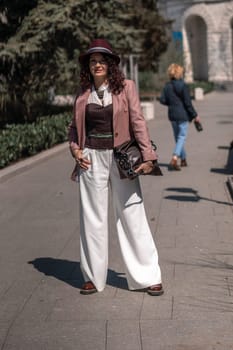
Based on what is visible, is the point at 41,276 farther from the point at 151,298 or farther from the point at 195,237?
the point at 195,237

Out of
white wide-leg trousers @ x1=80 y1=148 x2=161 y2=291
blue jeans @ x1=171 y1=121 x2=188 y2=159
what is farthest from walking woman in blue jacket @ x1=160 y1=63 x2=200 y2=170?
white wide-leg trousers @ x1=80 y1=148 x2=161 y2=291

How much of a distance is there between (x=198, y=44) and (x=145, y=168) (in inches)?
2169

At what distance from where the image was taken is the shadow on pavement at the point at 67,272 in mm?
6286

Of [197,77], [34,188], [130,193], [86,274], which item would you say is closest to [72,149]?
[130,193]

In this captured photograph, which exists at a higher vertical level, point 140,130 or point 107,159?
point 140,130

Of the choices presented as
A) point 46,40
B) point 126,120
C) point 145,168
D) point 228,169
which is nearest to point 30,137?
point 46,40

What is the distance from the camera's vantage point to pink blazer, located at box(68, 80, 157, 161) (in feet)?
18.4

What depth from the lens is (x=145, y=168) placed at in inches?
220

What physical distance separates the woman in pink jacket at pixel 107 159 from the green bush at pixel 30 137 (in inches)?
291

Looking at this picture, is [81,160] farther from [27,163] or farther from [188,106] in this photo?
[27,163]

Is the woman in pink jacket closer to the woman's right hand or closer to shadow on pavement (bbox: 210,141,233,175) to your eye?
the woman's right hand

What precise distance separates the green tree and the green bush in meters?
1.47

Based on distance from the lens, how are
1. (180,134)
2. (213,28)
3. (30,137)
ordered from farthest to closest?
(213,28), (30,137), (180,134)

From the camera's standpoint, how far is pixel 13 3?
17.7m
